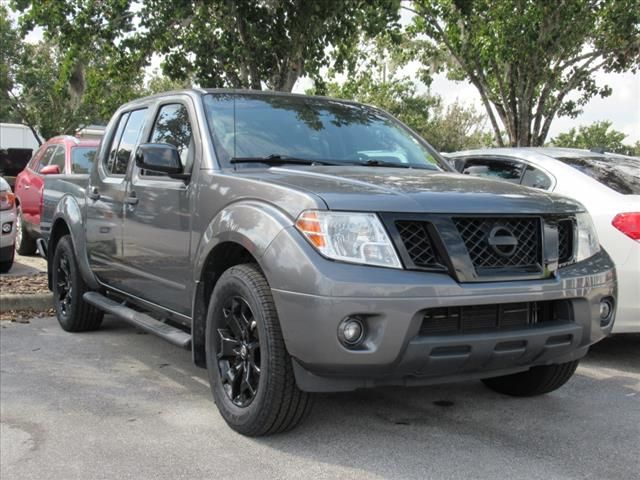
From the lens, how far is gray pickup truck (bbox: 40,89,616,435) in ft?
10.4

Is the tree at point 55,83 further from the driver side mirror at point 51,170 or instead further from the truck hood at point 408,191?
the truck hood at point 408,191

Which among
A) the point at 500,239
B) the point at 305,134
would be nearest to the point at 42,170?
the point at 305,134

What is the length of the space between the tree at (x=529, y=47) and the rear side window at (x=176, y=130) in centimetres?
856

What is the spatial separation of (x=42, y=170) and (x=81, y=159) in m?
0.56

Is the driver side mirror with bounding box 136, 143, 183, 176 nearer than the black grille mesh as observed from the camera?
No

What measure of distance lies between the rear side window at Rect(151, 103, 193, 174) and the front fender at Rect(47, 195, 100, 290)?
1326 mm

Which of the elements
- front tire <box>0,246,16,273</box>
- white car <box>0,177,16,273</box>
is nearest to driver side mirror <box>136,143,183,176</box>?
white car <box>0,177,16,273</box>

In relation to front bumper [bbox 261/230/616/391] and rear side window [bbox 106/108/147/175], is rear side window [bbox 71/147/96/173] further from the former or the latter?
front bumper [bbox 261/230/616/391]

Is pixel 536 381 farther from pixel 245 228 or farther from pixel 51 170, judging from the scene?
pixel 51 170

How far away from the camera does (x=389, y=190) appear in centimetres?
339

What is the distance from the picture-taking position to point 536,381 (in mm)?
4285

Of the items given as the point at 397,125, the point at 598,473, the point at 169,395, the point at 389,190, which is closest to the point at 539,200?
the point at 389,190

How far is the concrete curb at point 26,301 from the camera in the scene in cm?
696

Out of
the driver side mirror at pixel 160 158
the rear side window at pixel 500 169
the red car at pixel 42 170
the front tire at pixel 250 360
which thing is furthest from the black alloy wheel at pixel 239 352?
the red car at pixel 42 170
